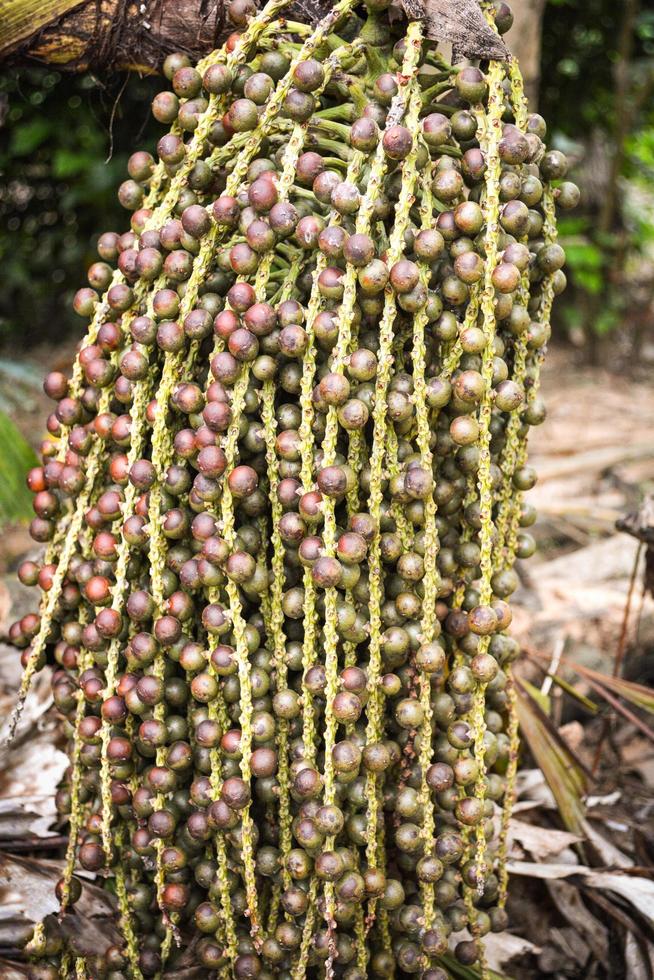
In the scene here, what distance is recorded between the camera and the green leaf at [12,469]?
2.16 metres

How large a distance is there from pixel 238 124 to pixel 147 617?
0.65 metres

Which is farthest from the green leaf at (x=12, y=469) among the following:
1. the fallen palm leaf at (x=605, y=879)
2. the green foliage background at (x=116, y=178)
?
the green foliage background at (x=116, y=178)

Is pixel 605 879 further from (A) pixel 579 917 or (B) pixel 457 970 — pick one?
(B) pixel 457 970

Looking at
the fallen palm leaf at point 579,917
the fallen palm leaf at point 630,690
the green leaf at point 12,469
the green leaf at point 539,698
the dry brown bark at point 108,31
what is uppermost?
the dry brown bark at point 108,31

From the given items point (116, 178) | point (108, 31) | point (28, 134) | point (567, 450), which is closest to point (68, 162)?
point (116, 178)

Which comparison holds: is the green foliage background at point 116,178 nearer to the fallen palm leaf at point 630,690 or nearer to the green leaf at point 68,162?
the green leaf at point 68,162

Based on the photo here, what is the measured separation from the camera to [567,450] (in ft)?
13.9

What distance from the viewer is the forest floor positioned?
165 centimetres

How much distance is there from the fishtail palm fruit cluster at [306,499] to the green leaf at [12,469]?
845 mm

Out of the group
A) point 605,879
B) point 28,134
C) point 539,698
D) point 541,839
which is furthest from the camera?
point 28,134

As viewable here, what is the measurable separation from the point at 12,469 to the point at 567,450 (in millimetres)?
2734

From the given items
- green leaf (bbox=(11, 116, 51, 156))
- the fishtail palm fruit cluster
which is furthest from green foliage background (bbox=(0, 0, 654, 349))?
the fishtail palm fruit cluster

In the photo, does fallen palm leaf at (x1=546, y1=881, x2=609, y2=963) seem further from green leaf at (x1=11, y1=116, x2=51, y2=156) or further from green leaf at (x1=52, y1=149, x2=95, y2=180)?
green leaf at (x1=52, y1=149, x2=95, y2=180)

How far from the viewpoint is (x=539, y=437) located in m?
4.61
